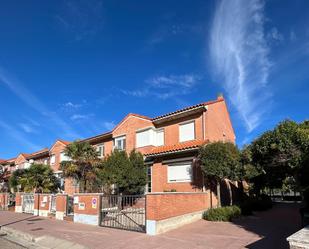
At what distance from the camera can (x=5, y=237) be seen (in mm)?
13906

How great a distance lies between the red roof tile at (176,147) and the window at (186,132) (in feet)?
1.79

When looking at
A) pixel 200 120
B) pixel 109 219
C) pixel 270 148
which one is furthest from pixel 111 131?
pixel 270 148

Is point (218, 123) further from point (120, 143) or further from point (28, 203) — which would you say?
point (28, 203)

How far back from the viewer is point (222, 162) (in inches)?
656

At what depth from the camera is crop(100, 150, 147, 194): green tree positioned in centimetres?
1900

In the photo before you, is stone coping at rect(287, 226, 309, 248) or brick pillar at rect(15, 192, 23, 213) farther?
brick pillar at rect(15, 192, 23, 213)

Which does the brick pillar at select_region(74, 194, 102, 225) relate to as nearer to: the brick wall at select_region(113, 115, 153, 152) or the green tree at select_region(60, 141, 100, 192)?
the green tree at select_region(60, 141, 100, 192)

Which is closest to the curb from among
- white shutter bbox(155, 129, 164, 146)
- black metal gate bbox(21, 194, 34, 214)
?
black metal gate bbox(21, 194, 34, 214)

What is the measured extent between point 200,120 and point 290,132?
8043mm

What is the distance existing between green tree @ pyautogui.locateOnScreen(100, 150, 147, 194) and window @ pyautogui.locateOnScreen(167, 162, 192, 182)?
81.9 inches

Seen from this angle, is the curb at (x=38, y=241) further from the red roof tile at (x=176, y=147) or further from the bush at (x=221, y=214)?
the red roof tile at (x=176, y=147)

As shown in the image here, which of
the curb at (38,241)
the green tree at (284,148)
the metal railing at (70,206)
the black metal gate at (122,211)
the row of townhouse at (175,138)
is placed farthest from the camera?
the row of townhouse at (175,138)

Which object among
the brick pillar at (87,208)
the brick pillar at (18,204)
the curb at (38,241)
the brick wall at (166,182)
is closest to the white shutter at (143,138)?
the brick wall at (166,182)

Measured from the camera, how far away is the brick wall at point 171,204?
1289cm
